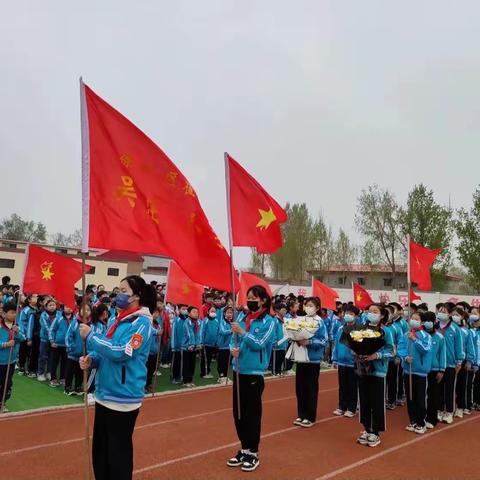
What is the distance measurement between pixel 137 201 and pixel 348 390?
6.21m

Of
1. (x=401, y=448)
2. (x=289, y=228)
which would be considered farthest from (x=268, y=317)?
(x=289, y=228)

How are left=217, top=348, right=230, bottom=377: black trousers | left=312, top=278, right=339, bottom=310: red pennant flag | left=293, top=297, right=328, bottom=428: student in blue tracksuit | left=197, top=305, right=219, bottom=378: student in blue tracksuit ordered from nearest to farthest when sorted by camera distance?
left=293, top=297, right=328, bottom=428: student in blue tracksuit
left=217, top=348, right=230, bottom=377: black trousers
left=197, top=305, right=219, bottom=378: student in blue tracksuit
left=312, top=278, right=339, bottom=310: red pennant flag

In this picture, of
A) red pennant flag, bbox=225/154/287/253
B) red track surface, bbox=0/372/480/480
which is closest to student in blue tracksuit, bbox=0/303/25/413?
red track surface, bbox=0/372/480/480

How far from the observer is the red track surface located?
18.0ft

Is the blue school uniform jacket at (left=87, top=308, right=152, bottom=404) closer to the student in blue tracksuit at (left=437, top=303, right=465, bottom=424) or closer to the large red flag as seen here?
the large red flag

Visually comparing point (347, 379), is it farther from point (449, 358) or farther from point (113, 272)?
point (113, 272)

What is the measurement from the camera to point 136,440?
6461 millimetres

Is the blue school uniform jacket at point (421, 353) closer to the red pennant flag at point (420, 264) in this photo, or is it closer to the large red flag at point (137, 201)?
the red pennant flag at point (420, 264)

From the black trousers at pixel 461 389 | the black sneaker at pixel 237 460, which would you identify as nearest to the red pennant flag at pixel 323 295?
the black trousers at pixel 461 389

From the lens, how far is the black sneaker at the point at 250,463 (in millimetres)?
5457

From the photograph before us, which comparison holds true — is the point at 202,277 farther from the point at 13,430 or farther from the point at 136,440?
the point at 13,430

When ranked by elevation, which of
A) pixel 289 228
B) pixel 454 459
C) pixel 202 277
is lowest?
pixel 454 459

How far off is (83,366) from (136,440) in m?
3.25

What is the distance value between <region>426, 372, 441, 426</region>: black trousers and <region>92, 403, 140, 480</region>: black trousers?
5827 mm
